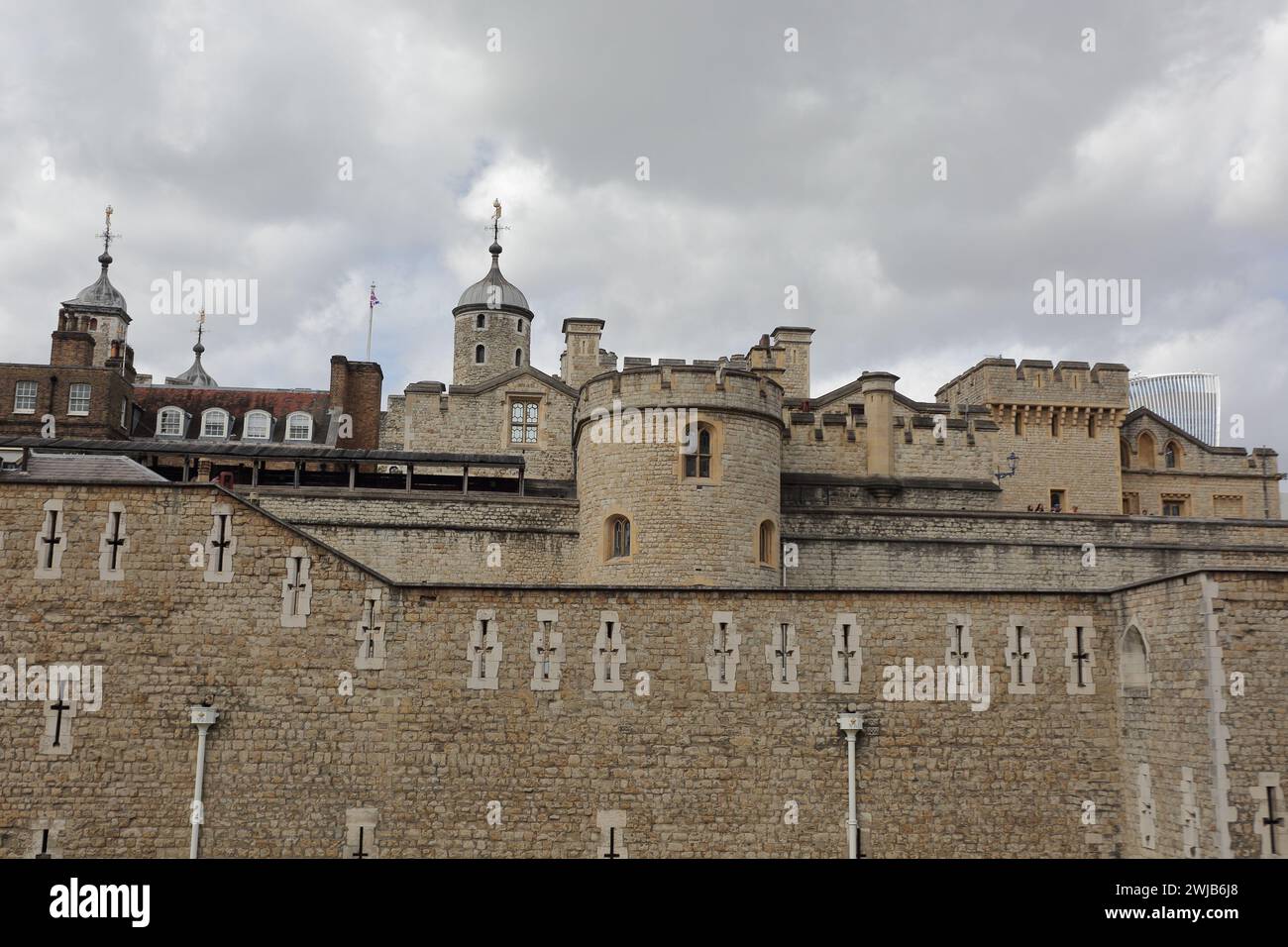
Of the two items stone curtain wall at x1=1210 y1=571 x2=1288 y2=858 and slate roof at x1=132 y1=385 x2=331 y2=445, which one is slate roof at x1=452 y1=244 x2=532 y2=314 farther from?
stone curtain wall at x1=1210 y1=571 x2=1288 y2=858

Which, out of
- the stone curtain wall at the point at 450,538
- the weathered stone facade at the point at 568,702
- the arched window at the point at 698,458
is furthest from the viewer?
the stone curtain wall at the point at 450,538

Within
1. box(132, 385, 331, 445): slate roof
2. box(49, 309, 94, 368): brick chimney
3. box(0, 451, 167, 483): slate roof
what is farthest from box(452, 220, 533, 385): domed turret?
box(0, 451, 167, 483): slate roof

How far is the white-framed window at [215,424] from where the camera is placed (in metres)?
40.6

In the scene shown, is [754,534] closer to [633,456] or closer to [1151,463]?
[633,456]

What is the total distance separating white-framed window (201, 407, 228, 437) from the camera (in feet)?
133

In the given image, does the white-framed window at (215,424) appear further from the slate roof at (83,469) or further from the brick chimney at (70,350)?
the slate roof at (83,469)

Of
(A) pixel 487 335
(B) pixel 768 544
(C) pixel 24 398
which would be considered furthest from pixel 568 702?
(A) pixel 487 335

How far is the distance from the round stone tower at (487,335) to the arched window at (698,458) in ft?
93.2

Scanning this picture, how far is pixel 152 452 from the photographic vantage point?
29672 mm

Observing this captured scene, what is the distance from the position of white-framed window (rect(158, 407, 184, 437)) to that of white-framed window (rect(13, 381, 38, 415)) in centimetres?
429

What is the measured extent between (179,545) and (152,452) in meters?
14.1

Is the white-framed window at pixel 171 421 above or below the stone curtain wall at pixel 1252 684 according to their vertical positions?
above

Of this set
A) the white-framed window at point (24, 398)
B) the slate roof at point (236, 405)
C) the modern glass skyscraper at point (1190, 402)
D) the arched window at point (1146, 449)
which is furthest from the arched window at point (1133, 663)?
the modern glass skyscraper at point (1190, 402)
